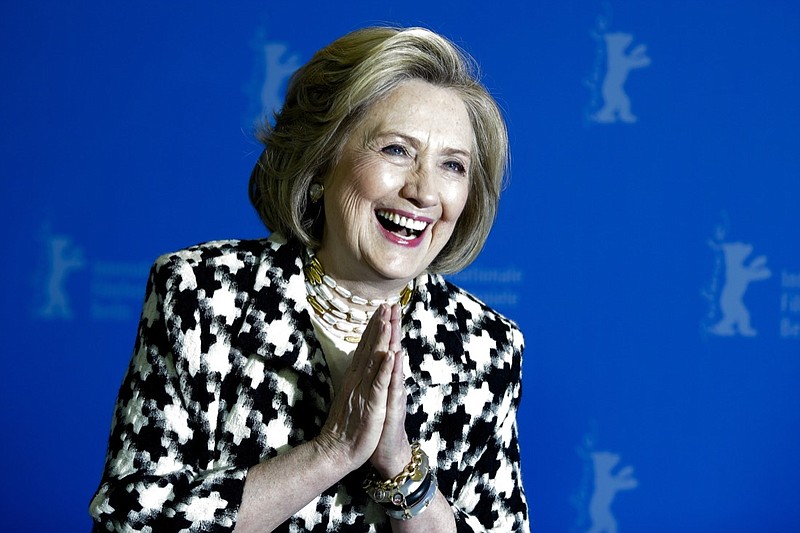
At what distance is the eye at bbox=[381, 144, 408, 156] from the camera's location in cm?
184

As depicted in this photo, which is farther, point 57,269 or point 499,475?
point 57,269

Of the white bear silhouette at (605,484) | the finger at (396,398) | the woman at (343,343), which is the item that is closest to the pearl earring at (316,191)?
the woman at (343,343)

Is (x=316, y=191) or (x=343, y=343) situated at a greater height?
(x=316, y=191)

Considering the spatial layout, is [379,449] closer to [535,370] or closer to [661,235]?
[535,370]

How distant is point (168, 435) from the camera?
1.71 metres

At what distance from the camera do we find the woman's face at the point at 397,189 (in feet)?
5.97

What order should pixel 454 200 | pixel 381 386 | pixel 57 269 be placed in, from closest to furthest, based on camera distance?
A: pixel 381 386 → pixel 454 200 → pixel 57 269

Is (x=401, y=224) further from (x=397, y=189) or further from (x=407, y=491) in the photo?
(x=407, y=491)

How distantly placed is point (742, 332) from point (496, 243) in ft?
2.60

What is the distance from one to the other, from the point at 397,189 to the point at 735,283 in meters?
1.82

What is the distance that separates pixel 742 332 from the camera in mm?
3371

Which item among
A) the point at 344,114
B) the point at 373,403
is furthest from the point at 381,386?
the point at 344,114

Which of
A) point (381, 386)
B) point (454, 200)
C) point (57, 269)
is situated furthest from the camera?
point (57, 269)

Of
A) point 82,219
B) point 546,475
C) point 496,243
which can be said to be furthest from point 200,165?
point 546,475
